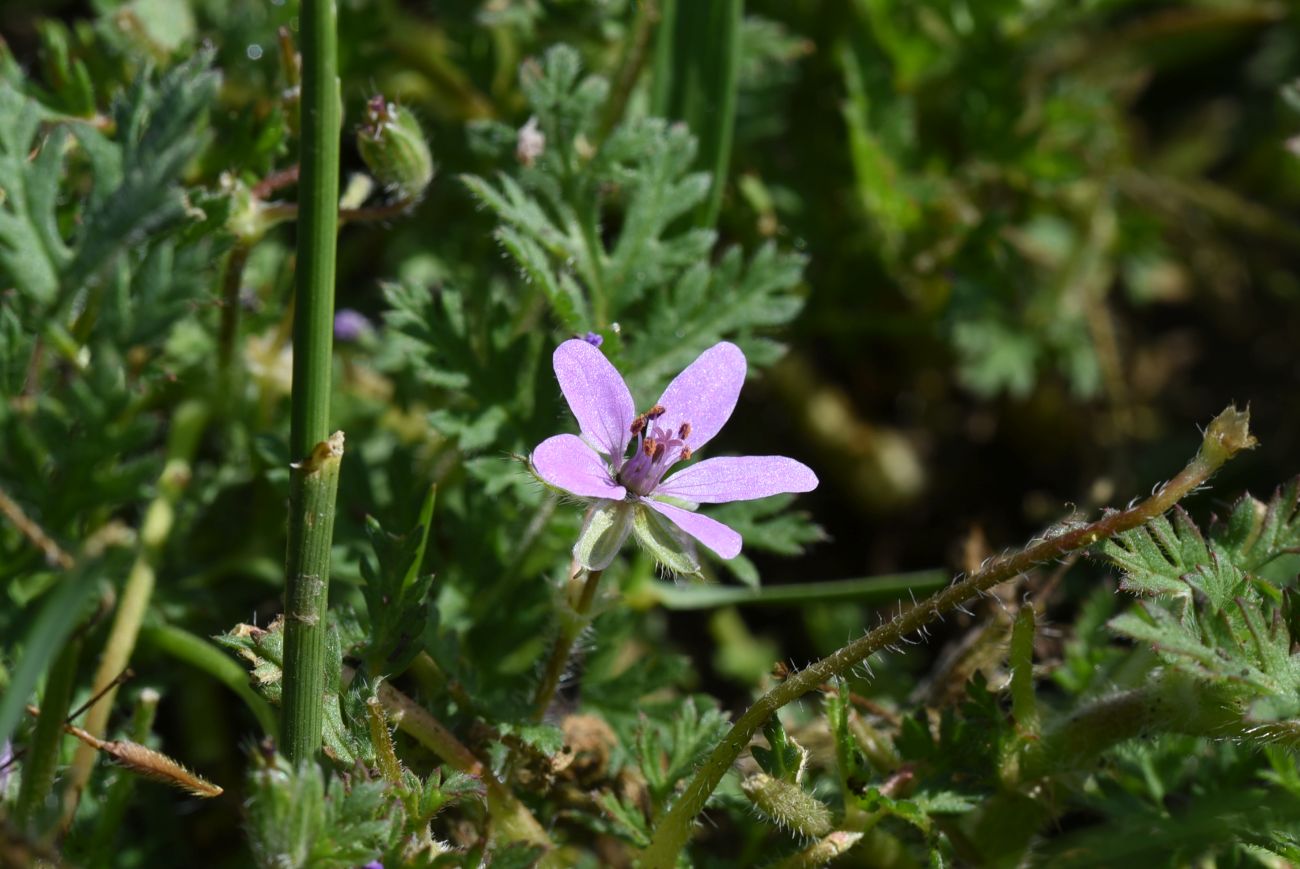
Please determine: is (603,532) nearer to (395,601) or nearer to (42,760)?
(395,601)

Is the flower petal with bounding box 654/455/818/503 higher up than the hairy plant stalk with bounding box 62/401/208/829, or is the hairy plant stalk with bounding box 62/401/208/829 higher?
the flower petal with bounding box 654/455/818/503

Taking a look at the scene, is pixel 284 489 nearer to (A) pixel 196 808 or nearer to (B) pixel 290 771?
(A) pixel 196 808

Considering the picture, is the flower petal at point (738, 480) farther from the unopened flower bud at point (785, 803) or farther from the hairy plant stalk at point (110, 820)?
the hairy plant stalk at point (110, 820)

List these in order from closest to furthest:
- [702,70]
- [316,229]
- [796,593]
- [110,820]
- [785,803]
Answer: [316,229] < [785,803] < [110,820] < [796,593] < [702,70]

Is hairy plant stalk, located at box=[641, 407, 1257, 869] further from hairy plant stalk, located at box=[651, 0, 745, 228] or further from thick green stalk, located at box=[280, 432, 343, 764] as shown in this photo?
hairy plant stalk, located at box=[651, 0, 745, 228]

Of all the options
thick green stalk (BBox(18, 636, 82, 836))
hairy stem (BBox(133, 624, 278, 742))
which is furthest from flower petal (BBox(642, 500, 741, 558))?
thick green stalk (BBox(18, 636, 82, 836))

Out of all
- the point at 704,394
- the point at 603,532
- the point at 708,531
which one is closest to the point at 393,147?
the point at 704,394
